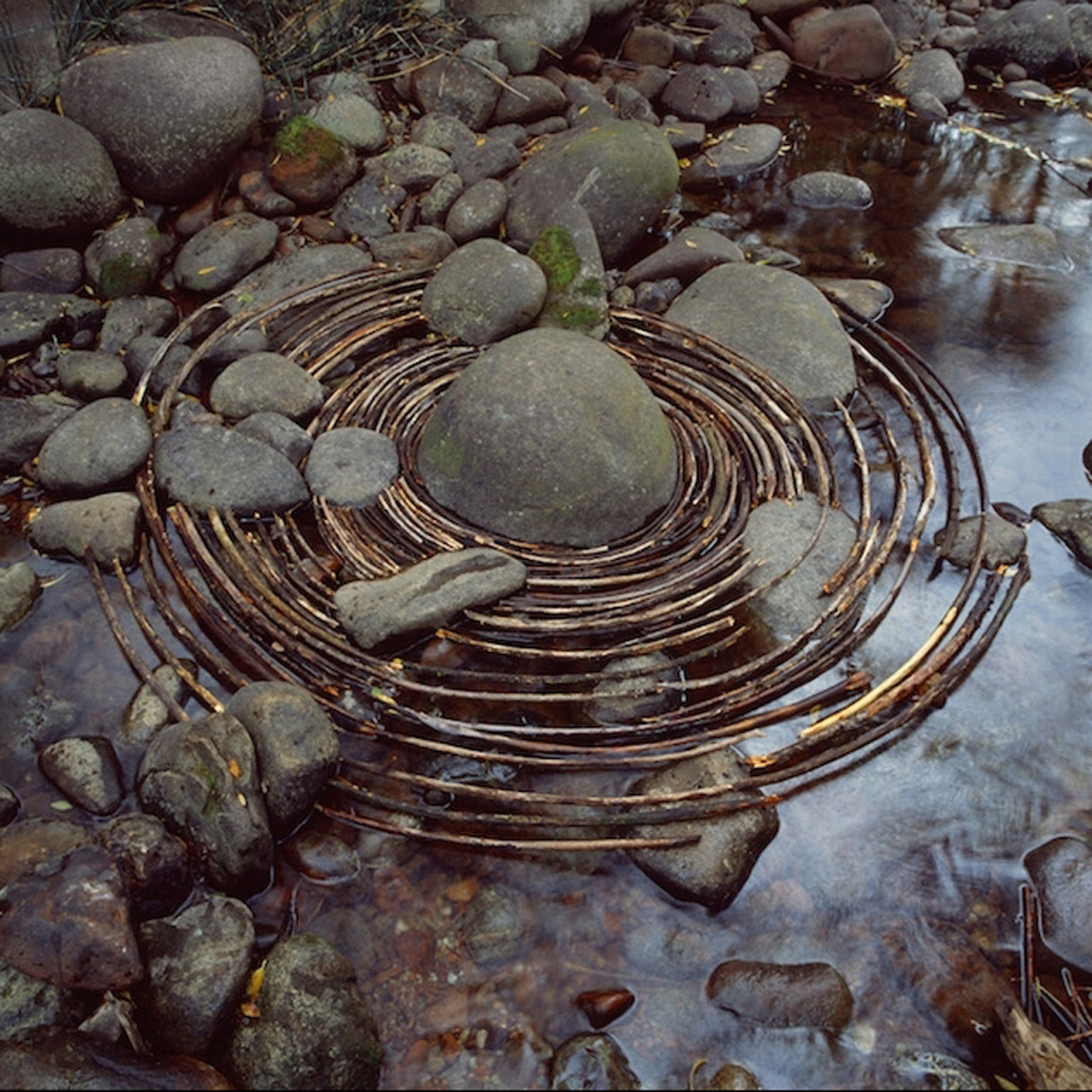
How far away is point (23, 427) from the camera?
188 inches

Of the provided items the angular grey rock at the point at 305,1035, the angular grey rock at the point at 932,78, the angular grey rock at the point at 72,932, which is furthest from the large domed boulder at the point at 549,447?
the angular grey rock at the point at 932,78

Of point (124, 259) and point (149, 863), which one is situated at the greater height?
point (124, 259)

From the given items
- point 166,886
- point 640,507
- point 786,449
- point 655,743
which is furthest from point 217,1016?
point 786,449

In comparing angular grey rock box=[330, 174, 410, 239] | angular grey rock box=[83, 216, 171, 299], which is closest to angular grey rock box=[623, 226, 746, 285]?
angular grey rock box=[330, 174, 410, 239]

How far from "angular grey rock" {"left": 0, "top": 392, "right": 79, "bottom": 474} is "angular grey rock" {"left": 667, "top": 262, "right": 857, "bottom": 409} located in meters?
3.67

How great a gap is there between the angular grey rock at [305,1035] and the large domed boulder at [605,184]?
15.9 feet

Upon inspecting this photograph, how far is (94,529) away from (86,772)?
1.30 m

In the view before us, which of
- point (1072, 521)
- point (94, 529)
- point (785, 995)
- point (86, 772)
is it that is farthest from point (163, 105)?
point (785, 995)

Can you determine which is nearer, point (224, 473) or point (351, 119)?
point (224, 473)

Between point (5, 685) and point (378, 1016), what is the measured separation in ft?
7.03

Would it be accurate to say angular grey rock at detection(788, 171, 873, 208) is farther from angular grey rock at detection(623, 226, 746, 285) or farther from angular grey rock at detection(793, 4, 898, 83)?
angular grey rock at detection(793, 4, 898, 83)

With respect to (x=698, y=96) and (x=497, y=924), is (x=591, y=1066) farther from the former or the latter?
(x=698, y=96)

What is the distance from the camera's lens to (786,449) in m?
5.05

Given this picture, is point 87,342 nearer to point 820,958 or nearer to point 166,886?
point 166,886
